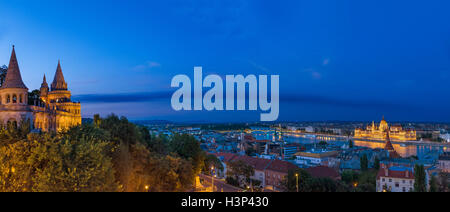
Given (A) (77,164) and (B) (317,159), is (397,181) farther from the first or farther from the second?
(A) (77,164)

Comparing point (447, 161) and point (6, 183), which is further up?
point (6, 183)

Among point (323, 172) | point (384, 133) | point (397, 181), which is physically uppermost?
point (323, 172)

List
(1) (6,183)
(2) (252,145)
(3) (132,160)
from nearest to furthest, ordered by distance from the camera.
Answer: (1) (6,183) < (3) (132,160) < (2) (252,145)

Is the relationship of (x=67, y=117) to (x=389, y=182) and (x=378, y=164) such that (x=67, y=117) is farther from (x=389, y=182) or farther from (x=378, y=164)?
(x=378, y=164)

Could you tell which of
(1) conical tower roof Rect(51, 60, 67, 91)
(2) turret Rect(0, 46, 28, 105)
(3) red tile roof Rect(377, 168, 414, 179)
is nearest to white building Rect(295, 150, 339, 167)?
(3) red tile roof Rect(377, 168, 414, 179)

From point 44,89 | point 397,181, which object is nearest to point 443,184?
point 397,181

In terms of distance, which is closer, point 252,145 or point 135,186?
point 135,186

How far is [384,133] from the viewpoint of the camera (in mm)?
105438

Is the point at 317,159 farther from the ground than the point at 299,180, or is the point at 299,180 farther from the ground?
the point at 299,180

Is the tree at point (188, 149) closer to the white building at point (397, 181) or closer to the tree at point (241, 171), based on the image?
the tree at point (241, 171)

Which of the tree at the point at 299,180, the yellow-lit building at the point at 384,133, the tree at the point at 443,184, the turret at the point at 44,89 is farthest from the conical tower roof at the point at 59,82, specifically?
the yellow-lit building at the point at 384,133

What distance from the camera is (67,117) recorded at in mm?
27422
